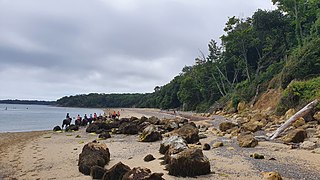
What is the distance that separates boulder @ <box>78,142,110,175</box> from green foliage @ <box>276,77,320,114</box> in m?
13.6

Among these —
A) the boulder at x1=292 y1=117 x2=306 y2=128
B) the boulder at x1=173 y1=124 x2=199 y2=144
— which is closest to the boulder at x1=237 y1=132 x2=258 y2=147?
the boulder at x1=173 y1=124 x2=199 y2=144

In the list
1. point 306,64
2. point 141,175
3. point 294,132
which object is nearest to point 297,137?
point 294,132

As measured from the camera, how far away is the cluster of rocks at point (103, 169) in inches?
263

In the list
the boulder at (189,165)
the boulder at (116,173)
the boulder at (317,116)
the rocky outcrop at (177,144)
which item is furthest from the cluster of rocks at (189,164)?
the boulder at (317,116)

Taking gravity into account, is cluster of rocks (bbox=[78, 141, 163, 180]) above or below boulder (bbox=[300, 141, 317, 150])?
below

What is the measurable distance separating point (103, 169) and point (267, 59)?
37.5 m

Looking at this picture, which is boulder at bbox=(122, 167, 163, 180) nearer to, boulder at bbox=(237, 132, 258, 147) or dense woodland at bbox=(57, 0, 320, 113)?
boulder at bbox=(237, 132, 258, 147)

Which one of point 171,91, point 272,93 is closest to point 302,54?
point 272,93

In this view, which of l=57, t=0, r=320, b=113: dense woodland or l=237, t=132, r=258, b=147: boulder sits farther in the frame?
l=57, t=0, r=320, b=113: dense woodland

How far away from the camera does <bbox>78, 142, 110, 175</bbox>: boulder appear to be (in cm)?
887

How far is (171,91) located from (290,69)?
2405 inches

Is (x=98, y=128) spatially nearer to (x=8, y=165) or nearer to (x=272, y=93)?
(x=8, y=165)

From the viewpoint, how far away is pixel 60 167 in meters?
9.99

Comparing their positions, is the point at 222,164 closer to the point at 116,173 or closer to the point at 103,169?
the point at 116,173
